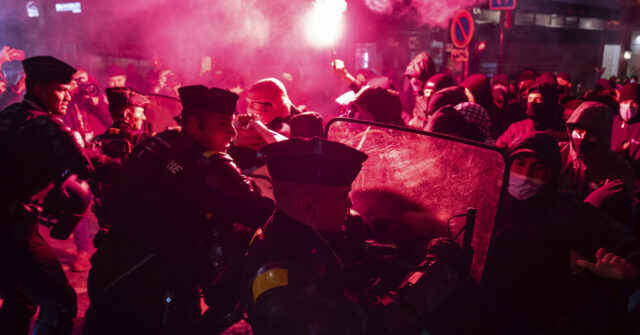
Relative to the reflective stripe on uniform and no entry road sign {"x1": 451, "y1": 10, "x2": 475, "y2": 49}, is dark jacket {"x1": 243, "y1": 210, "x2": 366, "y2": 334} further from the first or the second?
no entry road sign {"x1": 451, "y1": 10, "x2": 475, "y2": 49}

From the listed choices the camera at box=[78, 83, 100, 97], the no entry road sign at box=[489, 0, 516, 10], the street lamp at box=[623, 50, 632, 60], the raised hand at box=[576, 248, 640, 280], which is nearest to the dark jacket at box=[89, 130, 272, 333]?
the raised hand at box=[576, 248, 640, 280]

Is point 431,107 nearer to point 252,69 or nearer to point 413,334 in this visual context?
point 413,334

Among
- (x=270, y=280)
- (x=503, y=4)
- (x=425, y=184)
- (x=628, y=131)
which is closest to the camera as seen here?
(x=270, y=280)

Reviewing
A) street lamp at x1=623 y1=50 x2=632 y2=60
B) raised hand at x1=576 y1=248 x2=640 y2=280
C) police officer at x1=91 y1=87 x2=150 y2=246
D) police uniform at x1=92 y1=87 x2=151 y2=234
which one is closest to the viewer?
raised hand at x1=576 y1=248 x2=640 y2=280

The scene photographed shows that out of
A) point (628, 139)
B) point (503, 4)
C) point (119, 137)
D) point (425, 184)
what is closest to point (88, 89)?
point (119, 137)

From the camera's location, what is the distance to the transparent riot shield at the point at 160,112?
13.9ft

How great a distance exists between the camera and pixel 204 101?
8.59 feet

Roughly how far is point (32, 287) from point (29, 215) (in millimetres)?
496

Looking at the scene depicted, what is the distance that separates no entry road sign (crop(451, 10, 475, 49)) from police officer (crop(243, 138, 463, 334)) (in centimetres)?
744

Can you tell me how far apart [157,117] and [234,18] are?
7.32 metres

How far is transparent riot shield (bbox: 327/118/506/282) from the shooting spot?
1.75 m

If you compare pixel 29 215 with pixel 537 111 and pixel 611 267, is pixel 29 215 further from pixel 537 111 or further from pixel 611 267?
pixel 537 111

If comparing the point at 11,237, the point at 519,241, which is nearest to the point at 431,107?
the point at 519,241

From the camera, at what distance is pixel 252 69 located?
39.6 ft
